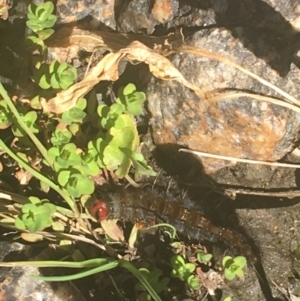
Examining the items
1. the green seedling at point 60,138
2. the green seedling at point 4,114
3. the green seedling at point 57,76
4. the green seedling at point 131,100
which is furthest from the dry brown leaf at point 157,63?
the green seedling at point 4,114

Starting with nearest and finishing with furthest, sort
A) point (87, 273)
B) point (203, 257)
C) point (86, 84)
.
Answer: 1. point (87, 273)
2. point (86, 84)
3. point (203, 257)

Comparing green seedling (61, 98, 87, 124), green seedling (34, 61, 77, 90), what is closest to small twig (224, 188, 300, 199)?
green seedling (61, 98, 87, 124)

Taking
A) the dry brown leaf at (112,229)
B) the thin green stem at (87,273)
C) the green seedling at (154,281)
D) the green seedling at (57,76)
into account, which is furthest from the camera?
the dry brown leaf at (112,229)

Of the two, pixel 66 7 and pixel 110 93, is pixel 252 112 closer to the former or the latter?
pixel 110 93

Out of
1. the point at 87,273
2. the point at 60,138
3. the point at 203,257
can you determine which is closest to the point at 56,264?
the point at 87,273

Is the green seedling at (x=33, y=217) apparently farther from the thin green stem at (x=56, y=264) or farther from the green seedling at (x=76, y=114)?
the green seedling at (x=76, y=114)

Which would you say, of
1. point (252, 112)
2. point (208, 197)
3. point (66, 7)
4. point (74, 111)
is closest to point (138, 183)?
point (208, 197)

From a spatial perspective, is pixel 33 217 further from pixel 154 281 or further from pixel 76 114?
pixel 154 281
